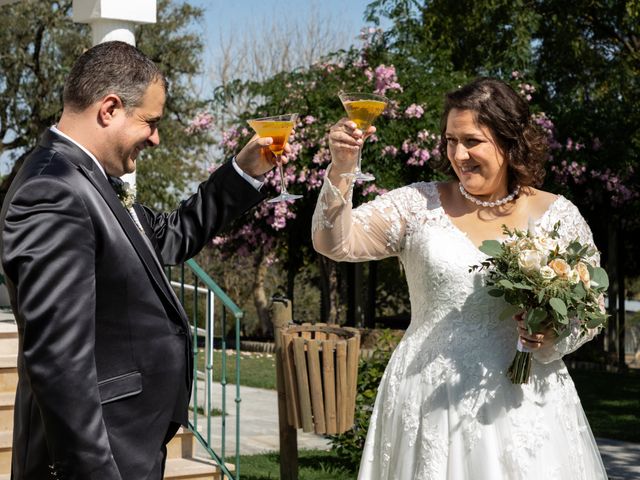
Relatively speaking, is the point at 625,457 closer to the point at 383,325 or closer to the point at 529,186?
the point at 529,186

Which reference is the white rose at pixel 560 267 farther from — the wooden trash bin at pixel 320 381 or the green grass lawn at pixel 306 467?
the green grass lawn at pixel 306 467

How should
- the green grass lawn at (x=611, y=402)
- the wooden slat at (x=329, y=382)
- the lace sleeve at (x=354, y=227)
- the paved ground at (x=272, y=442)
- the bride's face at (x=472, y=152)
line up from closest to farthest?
1. the lace sleeve at (x=354, y=227)
2. the bride's face at (x=472, y=152)
3. the wooden slat at (x=329, y=382)
4. the paved ground at (x=272, y=442)
5. the green grass lawn at (x=611, y=402)

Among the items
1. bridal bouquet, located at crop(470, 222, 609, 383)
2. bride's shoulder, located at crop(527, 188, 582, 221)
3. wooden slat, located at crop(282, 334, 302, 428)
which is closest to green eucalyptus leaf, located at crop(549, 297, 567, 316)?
bridal bouquet, located at crop(470, 222, 609, 383)

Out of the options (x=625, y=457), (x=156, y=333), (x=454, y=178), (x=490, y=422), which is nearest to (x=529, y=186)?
(x=454, y=178)

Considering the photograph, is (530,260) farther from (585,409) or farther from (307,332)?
(585,409)

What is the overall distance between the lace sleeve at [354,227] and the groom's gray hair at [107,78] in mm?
1070

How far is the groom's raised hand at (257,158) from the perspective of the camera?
Answer: 129 inches

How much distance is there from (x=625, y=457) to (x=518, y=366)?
16.2 ft

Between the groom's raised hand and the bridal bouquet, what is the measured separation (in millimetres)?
792

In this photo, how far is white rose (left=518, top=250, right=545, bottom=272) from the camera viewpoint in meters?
3.24

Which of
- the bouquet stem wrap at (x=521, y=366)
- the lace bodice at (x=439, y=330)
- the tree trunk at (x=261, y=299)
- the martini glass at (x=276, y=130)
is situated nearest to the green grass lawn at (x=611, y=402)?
the lace bodice at (x=439, y=330)

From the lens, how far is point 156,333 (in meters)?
2.46

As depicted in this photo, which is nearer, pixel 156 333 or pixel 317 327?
pixel 156 333

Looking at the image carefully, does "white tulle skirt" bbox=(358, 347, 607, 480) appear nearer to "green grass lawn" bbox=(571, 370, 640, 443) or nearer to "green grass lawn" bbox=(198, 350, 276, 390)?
"green grass lawn" bbox=(571, 370, 640, 443)
